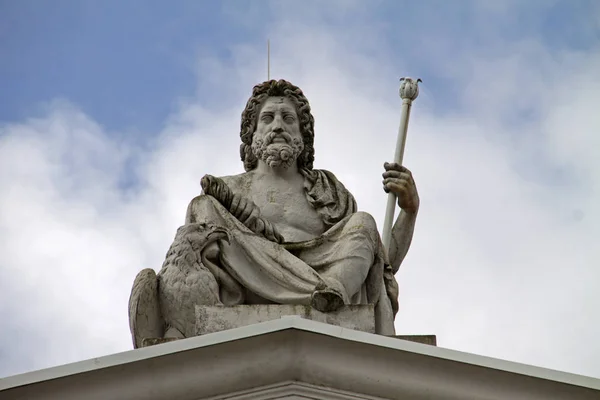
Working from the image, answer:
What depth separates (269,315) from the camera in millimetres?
16406

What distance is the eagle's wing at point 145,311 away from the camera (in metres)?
16.5

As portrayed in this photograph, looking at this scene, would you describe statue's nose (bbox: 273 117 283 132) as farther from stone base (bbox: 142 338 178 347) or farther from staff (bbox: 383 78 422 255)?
stone base (bbox: 142 338 178 347)

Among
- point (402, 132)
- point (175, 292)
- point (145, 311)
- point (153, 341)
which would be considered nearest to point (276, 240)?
point (175, 292)

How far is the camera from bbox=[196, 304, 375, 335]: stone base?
53.3 feet

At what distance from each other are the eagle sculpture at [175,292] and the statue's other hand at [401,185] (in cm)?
245

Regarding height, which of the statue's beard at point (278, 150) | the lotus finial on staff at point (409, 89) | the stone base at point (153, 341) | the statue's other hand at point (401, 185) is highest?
the lotus finial on staff at point (409, 89)

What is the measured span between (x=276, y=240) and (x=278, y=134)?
145 centimetres

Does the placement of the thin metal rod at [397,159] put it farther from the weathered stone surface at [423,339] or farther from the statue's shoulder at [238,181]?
the weathered stone surface at [423,339]

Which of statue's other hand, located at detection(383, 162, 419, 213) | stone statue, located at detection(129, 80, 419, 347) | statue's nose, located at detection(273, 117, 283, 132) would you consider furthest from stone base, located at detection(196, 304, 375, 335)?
statue's nose, located at detection(273, 117, 283, 132)

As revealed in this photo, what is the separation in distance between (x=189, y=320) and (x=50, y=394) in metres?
2.29

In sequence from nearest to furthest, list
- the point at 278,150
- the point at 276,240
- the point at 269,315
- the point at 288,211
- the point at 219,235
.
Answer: the point at 269,315 < the point at 219,235 < the point at 276,240 < the point at 288,211 < the point at 278,150

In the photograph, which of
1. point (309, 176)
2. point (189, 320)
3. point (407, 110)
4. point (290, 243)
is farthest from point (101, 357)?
point (407, 110)

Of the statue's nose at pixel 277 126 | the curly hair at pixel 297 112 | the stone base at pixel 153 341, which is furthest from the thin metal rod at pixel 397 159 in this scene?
the stone base at pixel 153 341

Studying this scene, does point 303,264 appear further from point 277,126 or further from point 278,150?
point 277,126
